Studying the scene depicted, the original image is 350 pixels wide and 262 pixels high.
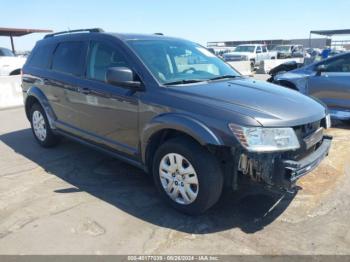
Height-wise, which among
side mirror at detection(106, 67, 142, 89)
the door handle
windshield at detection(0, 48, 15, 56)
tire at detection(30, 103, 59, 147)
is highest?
windshield at detection(0, 48, 15, 56)

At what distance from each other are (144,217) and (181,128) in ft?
3.28

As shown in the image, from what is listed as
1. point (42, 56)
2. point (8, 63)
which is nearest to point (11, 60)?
point (8, 63)

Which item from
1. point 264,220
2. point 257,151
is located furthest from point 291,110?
point 264,220

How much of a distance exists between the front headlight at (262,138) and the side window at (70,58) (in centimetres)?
258

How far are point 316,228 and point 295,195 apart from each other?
2.39 ft

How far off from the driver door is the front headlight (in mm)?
4542

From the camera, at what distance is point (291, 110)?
11.5 ft

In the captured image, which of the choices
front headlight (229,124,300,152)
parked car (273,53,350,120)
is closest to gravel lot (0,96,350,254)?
front headlight (229,124,300,152)

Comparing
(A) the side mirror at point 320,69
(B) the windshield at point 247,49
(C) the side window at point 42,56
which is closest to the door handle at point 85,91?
(C) the side window at point 42,56

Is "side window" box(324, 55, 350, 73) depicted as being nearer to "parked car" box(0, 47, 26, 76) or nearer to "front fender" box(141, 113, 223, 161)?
"front fender" box(141, 113, 223, 161)

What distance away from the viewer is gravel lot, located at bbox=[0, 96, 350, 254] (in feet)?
10.4

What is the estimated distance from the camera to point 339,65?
7352mm

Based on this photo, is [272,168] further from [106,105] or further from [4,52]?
[4,52]

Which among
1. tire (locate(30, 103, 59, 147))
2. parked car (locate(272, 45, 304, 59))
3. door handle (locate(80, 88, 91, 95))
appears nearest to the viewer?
door handle (locate(80, 88, 91, 95))
